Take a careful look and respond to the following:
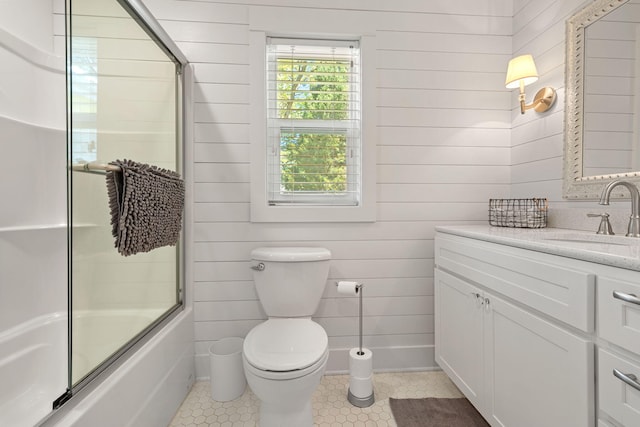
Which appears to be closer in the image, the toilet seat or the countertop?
the countertop

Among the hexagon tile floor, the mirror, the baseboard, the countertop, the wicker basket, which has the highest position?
the mirror

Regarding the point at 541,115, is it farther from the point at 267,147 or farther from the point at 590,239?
the point at 267,147

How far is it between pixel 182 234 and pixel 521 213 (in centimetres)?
182

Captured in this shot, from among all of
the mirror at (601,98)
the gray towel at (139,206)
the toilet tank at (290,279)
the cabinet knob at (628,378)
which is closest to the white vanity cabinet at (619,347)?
the cabinet knob at (628,378)

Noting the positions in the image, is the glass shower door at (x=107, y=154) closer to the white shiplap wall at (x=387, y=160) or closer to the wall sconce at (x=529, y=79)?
the white shiplap wall at (x=387, y=160)

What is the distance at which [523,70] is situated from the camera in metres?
1.52

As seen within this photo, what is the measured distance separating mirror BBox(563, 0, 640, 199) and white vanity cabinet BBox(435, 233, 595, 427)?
24.3 inches

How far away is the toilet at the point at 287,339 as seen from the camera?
112 cm

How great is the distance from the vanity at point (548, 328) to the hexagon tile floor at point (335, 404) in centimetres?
30

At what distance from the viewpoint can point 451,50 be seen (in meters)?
1.79

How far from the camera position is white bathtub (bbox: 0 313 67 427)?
3.79ft

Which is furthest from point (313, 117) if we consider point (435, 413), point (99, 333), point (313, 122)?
point (435, 413)

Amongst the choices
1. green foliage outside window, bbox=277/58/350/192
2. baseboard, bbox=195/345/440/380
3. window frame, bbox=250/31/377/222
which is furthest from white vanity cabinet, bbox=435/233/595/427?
green foliage outside window, bbox=277/58/350/192

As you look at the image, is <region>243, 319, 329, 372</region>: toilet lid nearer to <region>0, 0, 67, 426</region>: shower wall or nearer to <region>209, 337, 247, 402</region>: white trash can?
<region>209, 337, 247, 402</region>: white trash can
